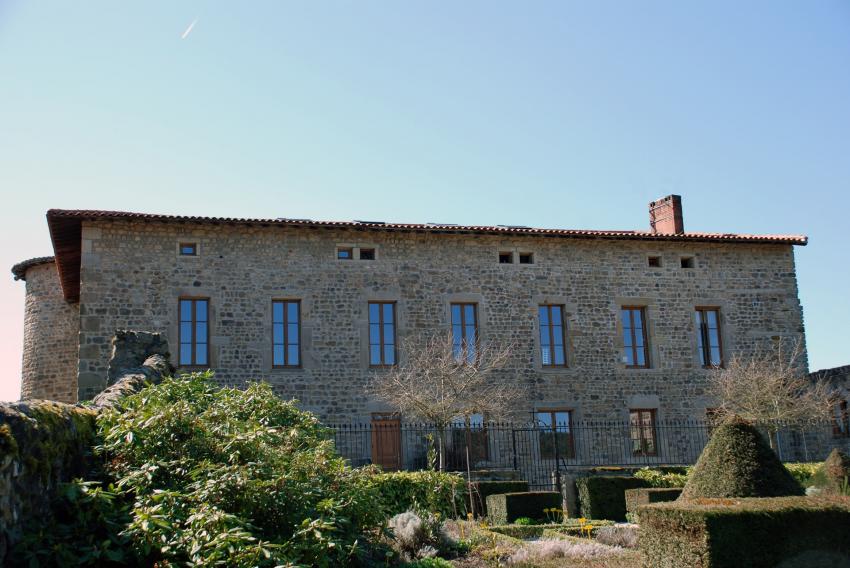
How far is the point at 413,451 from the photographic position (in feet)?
59.9

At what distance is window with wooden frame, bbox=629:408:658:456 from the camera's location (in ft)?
64.7

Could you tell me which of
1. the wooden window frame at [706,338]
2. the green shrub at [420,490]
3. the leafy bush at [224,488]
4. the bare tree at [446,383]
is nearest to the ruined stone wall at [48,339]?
the bare tree at [446,383]

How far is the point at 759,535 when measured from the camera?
7.66 m

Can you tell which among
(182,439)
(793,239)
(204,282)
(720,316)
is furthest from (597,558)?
(793,239)

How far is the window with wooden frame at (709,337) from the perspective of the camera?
2066 cm

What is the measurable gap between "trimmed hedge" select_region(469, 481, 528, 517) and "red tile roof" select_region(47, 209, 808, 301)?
6.79 m

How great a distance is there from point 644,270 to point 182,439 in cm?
1615

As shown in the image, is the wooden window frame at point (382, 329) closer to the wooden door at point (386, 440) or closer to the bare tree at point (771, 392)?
the wooden door at point (386, 440)

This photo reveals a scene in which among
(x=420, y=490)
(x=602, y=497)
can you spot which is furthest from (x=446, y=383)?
(x=602, y=497)

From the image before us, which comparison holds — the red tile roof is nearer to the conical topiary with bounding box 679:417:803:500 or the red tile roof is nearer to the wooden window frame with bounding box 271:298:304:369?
the wooden window frame with bounding box 271:298:304:369

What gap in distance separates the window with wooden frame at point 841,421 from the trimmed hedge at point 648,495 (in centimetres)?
826

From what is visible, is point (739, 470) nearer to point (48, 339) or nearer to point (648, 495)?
point (648, 495)

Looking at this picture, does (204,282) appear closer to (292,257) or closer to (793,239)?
(292,257)

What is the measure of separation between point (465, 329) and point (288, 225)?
476 centimetres
